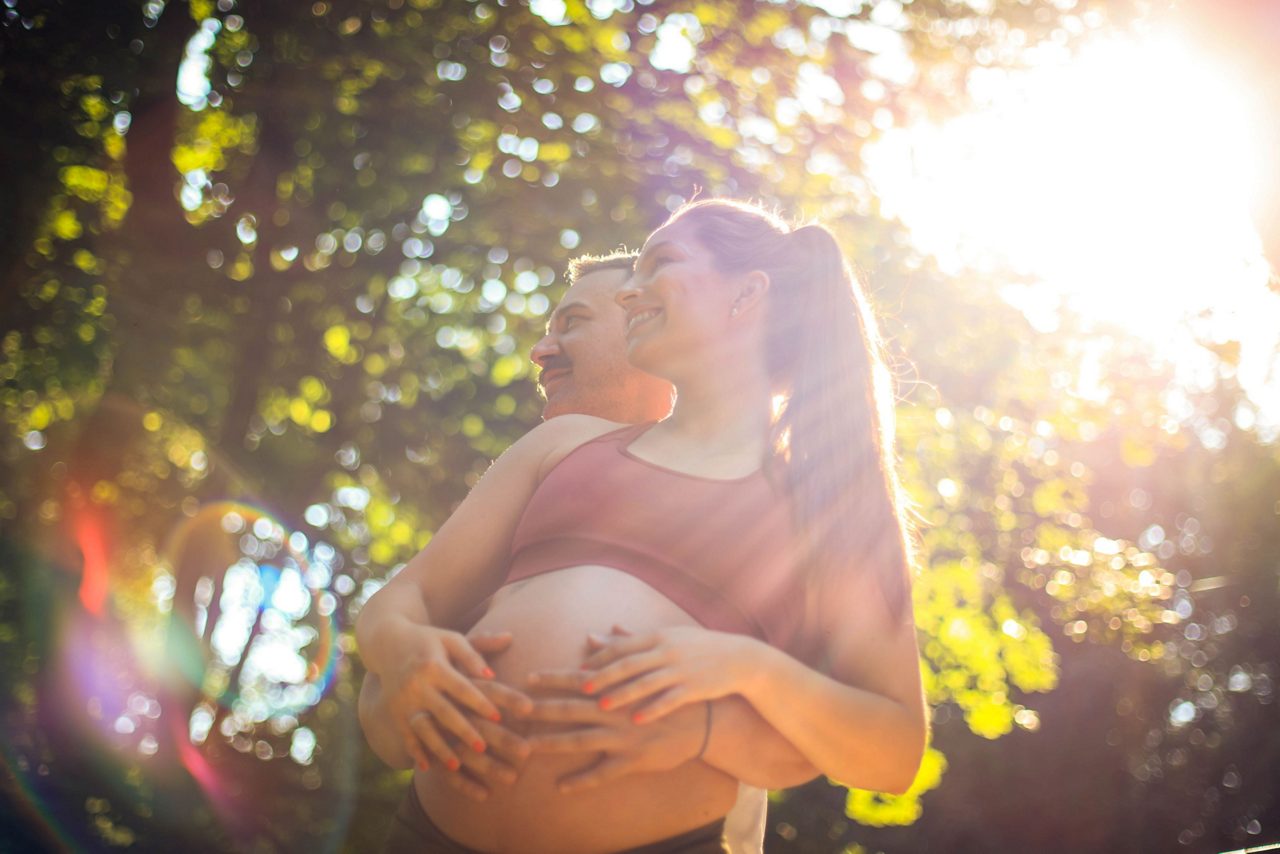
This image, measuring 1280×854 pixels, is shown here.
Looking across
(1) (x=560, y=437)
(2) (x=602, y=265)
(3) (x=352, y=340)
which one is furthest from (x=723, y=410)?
(3) (x=352, y=340)

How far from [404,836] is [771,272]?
1337 millimetres

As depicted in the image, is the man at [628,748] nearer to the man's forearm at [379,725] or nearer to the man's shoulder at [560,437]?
the man's forearm at [379,725]

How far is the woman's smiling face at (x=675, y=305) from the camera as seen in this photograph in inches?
88.3

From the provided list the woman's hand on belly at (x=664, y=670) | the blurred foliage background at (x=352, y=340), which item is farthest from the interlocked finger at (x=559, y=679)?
the blurred foliage background at (x=352, y=340)

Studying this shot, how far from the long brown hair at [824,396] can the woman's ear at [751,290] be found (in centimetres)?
3

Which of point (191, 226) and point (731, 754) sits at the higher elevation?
point (731, 754)

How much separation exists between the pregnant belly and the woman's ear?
69 cm

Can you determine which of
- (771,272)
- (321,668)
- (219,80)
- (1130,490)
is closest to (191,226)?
(219,80)

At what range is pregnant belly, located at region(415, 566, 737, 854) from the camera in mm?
1774

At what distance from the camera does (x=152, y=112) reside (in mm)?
7793

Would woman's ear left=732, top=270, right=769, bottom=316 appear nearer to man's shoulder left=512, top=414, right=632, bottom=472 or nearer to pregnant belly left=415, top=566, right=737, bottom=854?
man's shoulder left=512, top=414, right=632, bottom=472

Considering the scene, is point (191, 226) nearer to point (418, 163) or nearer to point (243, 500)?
point (418, 163)

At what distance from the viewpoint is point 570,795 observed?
1.77 meters

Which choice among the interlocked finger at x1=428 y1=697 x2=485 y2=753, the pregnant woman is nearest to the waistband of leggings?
the pregnant woman
